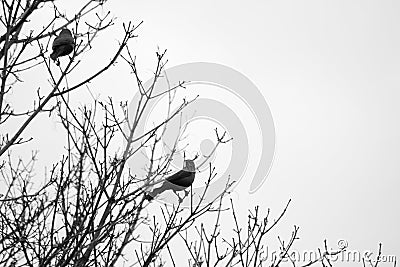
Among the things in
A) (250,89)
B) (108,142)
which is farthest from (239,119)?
(108,142)

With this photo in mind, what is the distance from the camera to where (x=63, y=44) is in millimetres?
3242

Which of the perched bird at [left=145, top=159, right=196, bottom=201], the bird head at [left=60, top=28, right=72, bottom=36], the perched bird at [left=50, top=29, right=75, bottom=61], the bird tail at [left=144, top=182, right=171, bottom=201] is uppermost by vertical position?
the bird head at [left=60, top=28, right=72, bottom=36]

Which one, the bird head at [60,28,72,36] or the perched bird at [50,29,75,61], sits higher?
the bird head at [60,28,72,36]

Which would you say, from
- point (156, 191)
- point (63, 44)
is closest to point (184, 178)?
point (156, 191)

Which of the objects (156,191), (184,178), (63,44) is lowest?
(184,178)

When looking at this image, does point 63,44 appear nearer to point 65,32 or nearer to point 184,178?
point 65,32

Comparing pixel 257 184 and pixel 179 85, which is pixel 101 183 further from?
pixel 179 85

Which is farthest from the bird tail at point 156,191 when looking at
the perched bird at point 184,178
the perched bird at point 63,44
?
the perched bird at point 63,44

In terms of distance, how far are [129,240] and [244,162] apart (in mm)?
1202

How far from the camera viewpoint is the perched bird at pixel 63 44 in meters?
3.23

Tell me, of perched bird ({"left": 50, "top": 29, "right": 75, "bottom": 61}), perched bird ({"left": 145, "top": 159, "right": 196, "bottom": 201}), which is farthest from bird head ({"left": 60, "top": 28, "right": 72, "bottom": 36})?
perched bird ({"left": 145, "top": 159, "right": 196, "bottom": 201})

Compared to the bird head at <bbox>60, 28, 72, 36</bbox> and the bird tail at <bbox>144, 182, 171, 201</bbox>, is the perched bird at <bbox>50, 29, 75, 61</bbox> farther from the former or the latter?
the bird tail at <bbox>144, 182, 171, 201</bbox>

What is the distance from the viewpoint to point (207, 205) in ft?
12.4

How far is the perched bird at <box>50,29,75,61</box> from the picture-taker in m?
3.23
